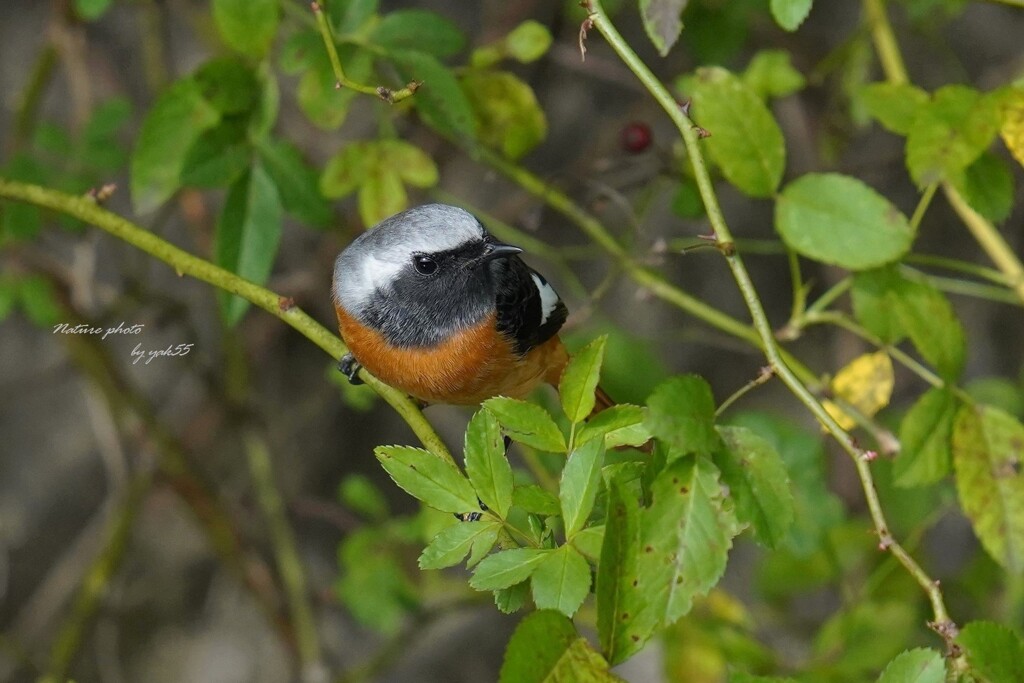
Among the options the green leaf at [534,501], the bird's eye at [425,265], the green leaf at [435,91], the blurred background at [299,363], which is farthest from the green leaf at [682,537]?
the blurred background at [299,363]

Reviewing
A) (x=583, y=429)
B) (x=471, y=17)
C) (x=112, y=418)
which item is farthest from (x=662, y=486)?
(x=471, y=17)

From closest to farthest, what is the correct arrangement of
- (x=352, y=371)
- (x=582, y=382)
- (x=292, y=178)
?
1. (x=582, y=382)
2. (x=292, y=178)
3. (x=352, y=371)

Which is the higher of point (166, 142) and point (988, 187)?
point (988, 187)

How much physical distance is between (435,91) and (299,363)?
8.41 ft

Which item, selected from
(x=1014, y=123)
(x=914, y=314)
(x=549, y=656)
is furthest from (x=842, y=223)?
(x=549, y=656)

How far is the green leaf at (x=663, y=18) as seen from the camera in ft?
5.83

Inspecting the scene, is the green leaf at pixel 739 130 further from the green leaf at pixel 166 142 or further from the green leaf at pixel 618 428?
the green leaf at pixel 166 142

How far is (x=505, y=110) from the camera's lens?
2.61 metres

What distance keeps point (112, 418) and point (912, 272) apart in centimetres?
274

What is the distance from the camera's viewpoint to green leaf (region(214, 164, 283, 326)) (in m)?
2.34

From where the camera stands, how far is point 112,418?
3.68 meters

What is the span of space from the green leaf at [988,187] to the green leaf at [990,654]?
0.96 m

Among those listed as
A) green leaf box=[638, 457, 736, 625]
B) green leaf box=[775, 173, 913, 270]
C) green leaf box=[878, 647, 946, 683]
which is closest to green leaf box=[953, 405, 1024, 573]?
green leaf box=[775, 173, 913, 270]

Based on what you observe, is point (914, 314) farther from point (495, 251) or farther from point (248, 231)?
point (248, 231)
